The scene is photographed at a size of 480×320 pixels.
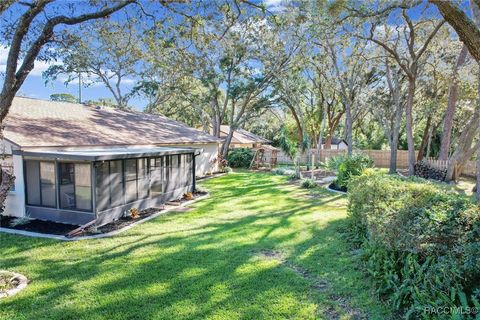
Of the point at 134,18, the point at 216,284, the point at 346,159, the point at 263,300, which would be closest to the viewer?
the point at 263,300

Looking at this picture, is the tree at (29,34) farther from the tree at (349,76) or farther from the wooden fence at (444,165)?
the wooden fence at (444,165)

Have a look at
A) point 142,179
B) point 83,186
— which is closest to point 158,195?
point 142,179

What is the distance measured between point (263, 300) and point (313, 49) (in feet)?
69.1

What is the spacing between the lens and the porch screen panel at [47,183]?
964cm

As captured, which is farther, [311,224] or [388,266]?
[311,224]

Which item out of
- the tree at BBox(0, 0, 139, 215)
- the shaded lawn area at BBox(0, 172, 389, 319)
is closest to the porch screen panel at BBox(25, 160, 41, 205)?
the shaded lawn area at BBox(0, 172, 389, 319)

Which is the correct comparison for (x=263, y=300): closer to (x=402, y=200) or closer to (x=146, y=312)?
(x=146, y=312)

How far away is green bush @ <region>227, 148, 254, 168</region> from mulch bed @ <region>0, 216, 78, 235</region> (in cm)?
1847

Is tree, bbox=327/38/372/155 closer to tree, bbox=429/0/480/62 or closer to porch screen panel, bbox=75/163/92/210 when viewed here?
tree, bbox=429/0/480/62

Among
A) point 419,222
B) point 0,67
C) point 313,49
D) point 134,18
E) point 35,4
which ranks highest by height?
point 313,49

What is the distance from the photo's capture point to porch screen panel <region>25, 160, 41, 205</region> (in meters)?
9.84

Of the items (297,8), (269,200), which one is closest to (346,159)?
(269,200)

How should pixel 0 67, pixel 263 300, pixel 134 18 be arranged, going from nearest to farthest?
pixel 263 300, pixel 0 67, pixel 134 18

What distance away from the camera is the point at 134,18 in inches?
359
